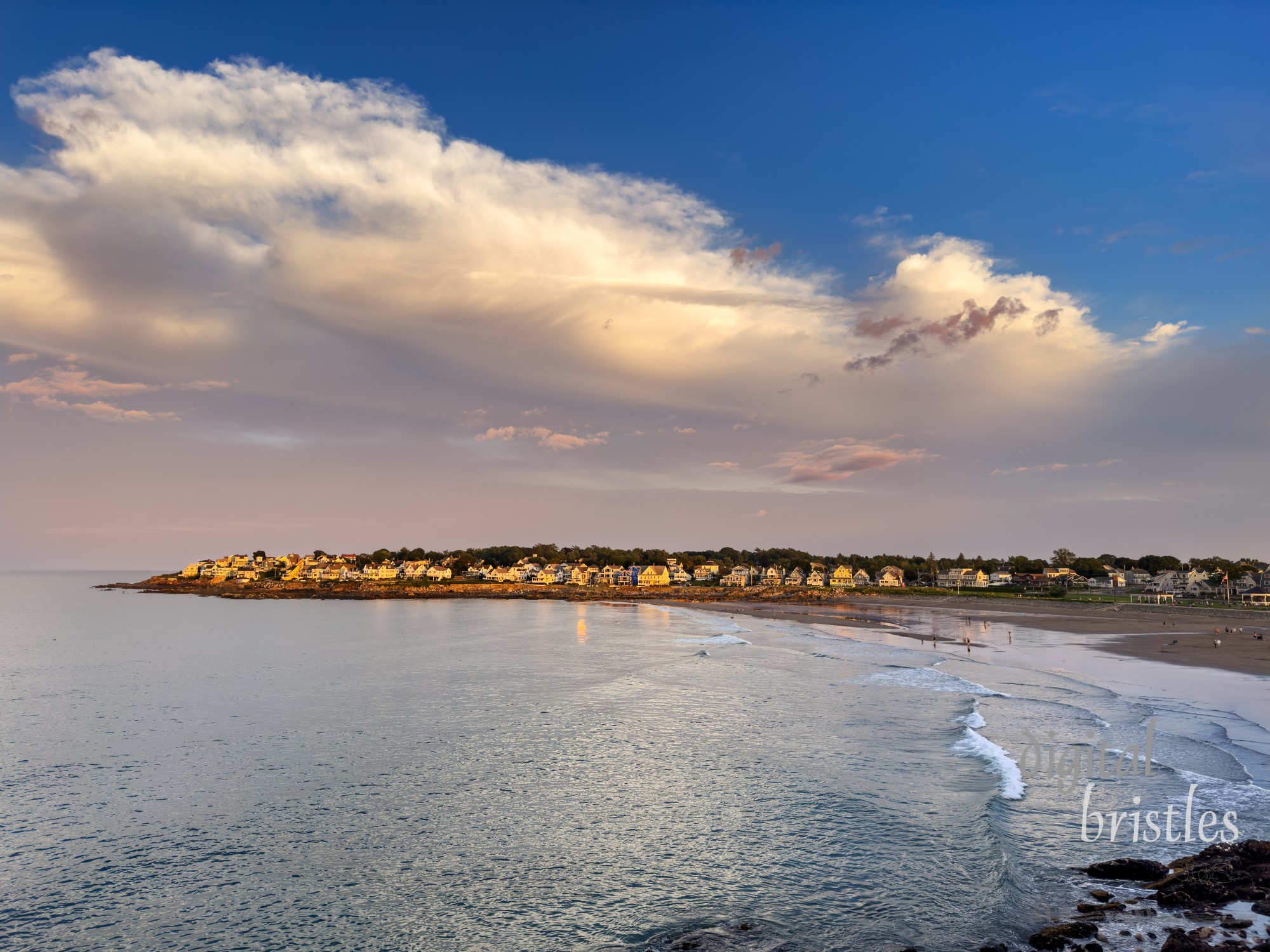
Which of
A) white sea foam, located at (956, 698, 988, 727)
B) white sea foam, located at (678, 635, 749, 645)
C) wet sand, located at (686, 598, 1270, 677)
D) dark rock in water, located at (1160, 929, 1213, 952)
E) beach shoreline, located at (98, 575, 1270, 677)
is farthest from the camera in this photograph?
white sea foam, located at (678, 635, 749, 645)

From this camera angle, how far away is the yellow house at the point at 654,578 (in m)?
193

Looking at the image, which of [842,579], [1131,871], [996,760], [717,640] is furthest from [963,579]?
[1131,871]

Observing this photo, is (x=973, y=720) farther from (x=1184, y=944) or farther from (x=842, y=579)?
(x=842, y=579)

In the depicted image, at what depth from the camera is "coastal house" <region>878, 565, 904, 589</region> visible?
171 m

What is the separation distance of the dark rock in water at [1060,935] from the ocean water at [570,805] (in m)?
0.70

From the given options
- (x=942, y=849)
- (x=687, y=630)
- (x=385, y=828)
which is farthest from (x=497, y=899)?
(x=687, y=630)

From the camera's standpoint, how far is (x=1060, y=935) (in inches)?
443

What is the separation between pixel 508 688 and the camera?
37.3 metres

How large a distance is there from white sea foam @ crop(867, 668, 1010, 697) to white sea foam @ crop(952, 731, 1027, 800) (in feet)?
30.1

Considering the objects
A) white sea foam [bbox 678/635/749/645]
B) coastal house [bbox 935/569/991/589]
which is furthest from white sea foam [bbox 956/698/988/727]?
coastal house [bbox 935/569/991/589]

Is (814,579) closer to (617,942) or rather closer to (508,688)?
(508,688)

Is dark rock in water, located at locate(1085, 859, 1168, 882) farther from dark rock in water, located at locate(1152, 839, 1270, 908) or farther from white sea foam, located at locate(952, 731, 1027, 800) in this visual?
white sea foam, located at locate(952, 731, 1027, 800)

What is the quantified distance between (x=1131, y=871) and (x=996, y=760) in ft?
28.5

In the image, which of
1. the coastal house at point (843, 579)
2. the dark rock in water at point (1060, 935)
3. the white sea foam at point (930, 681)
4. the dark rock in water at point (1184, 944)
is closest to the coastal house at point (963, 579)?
the coastal house at point (843, 579)
